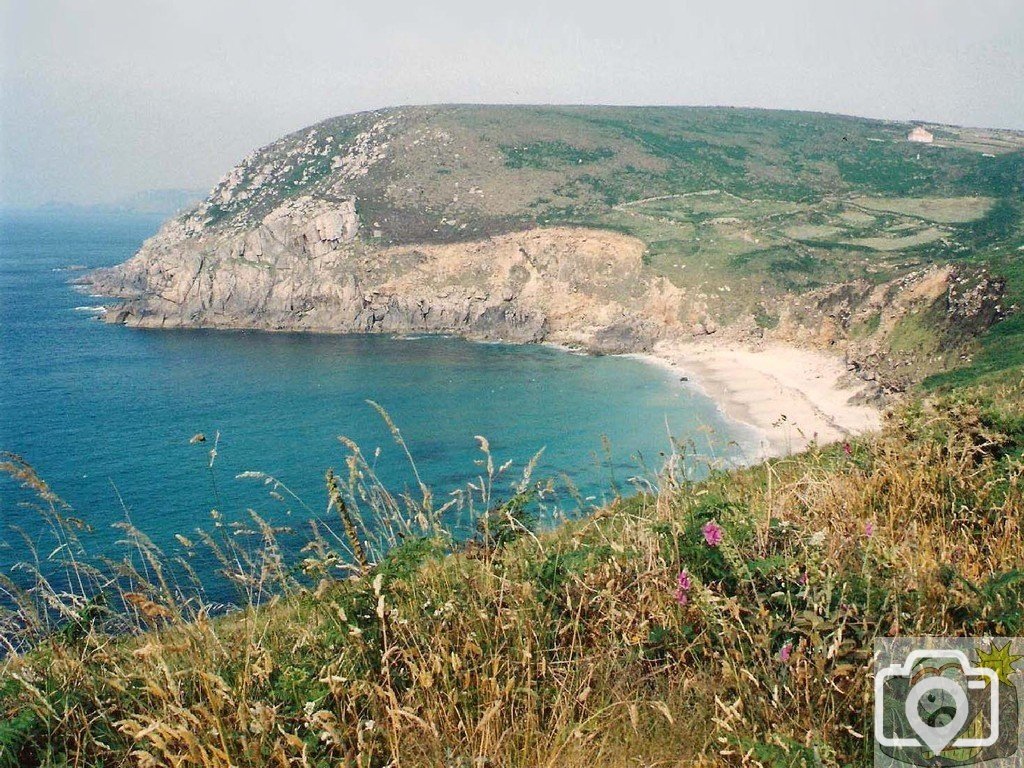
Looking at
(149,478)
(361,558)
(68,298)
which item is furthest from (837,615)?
(68,298)

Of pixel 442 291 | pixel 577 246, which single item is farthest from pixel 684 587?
pixel 577 246

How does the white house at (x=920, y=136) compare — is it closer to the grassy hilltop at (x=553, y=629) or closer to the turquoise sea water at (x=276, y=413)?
the turquoise sea water at (x=276, y=413)

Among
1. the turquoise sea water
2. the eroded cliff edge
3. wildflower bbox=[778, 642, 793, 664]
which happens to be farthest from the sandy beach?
wildflower bbox=[778, 642, 793, 664]

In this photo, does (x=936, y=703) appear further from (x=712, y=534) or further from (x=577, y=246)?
(x=577, y=246)

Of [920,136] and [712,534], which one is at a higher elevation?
[920,136]

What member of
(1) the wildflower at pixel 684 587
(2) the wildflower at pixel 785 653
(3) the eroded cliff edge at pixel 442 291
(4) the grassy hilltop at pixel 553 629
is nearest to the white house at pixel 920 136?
(3) the eroded cliff edge at pixel 442 291

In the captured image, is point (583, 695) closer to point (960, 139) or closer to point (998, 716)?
point (998, 716)
